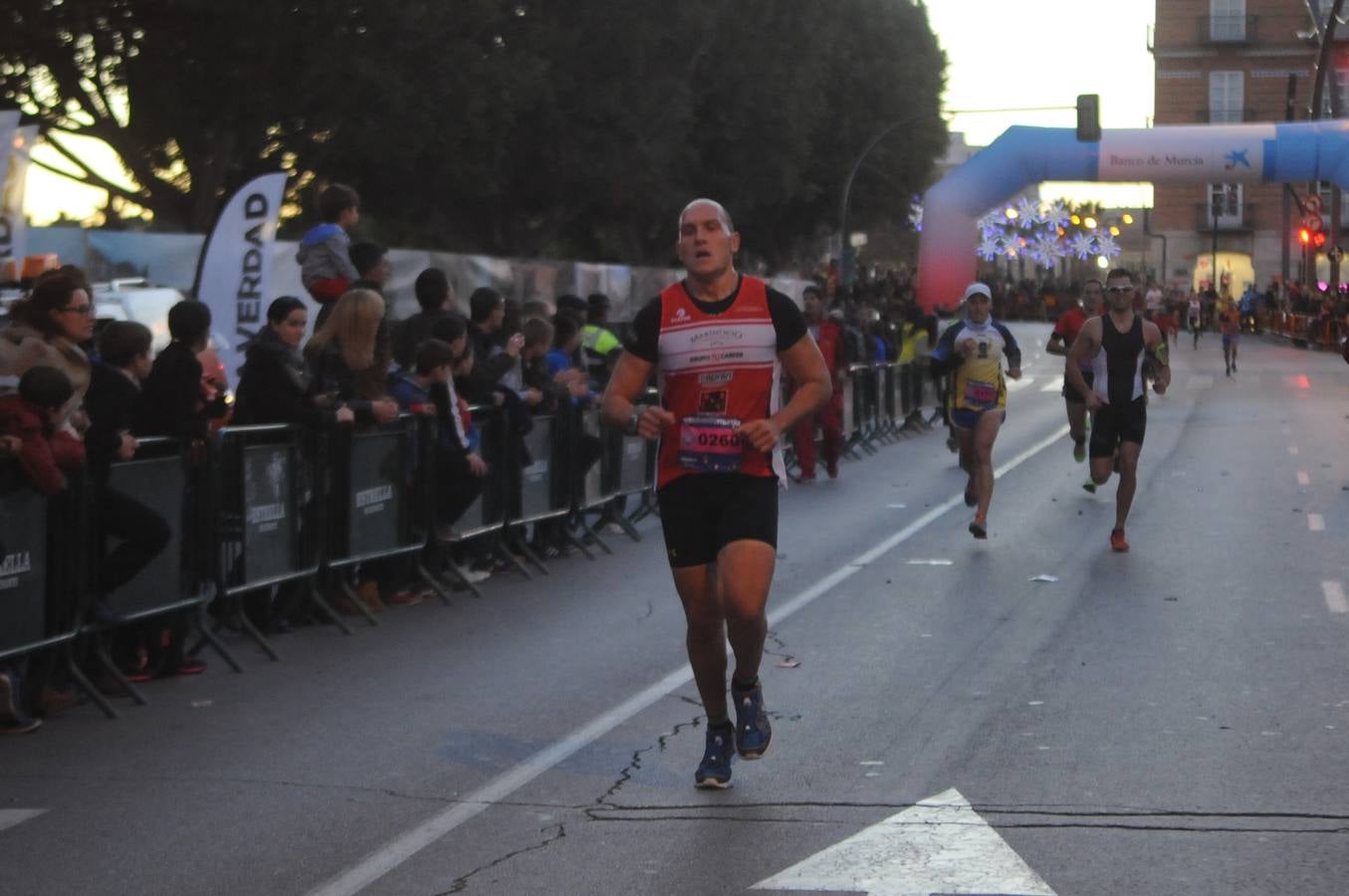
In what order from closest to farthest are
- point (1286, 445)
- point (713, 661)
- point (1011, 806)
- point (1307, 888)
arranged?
point (1307, 888), point (1011, 806), point (713, 661), point (1286, 445)

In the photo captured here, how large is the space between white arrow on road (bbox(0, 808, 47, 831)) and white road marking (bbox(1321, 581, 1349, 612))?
719cm

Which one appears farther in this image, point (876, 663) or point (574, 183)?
point (574, 183)

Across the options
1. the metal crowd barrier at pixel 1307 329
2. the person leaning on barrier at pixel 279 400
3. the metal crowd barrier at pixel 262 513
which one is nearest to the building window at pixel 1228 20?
the metal crowd barrier at pixel 1307 329

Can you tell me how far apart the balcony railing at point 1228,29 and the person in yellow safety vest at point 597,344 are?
80.0 m

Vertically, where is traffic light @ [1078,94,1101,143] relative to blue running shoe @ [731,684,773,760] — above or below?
above

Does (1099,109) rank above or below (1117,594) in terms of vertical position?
above

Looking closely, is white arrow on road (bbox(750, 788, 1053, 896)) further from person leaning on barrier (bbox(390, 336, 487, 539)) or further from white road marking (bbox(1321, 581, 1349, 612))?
person leaning on barrier (bbox(390, 336, 487, 539))

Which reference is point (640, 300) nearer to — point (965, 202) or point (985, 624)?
point (965, 202)

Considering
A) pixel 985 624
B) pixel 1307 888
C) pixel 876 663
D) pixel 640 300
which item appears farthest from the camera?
pixel 640 300

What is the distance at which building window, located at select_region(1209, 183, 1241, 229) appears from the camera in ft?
297

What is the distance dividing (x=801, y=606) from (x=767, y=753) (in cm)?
425

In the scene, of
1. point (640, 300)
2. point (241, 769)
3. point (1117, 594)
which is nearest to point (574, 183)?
point (640, 300)

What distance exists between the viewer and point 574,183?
137 ft

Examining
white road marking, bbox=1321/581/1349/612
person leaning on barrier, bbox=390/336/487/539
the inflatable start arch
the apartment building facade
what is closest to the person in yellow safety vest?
person leaning on barrier, bbox=390/336/487/539
